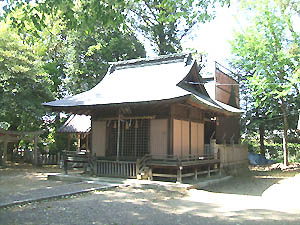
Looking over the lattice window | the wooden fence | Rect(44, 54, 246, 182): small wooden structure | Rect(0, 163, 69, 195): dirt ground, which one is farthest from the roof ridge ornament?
the wooden fence

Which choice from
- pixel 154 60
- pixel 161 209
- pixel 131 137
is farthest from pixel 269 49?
pixel 161 209

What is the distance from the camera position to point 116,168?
43.1 feet

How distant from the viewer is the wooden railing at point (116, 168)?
1281 centimetres

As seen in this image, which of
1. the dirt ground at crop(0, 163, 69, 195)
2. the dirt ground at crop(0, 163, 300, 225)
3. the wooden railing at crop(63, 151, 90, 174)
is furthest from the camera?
the wooden railing at crop(63, 151, 90, 174)

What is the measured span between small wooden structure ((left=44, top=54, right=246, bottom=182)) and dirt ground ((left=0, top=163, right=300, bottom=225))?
203 centimetres

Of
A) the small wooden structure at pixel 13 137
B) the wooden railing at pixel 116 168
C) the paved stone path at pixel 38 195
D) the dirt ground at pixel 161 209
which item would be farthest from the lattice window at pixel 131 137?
the small wooden structure at pixel 13 137

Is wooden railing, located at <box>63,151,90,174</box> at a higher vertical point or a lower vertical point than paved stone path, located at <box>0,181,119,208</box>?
higher

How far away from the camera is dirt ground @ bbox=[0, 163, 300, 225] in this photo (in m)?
6.48

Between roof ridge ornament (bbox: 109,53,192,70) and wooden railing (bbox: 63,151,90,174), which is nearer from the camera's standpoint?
wooden railing (bbox: 63,151,90,174)

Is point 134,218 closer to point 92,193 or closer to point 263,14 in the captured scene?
point 92,193

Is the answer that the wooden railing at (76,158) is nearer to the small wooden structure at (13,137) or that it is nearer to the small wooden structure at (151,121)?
the small wooden structure at (151,121)

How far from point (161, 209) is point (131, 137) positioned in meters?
6.56

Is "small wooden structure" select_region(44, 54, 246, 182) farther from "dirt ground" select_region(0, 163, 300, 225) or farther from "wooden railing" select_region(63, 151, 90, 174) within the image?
"dirt ground" select_region(0, 163, 300, 225)

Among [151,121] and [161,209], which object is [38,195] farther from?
[151,121]
